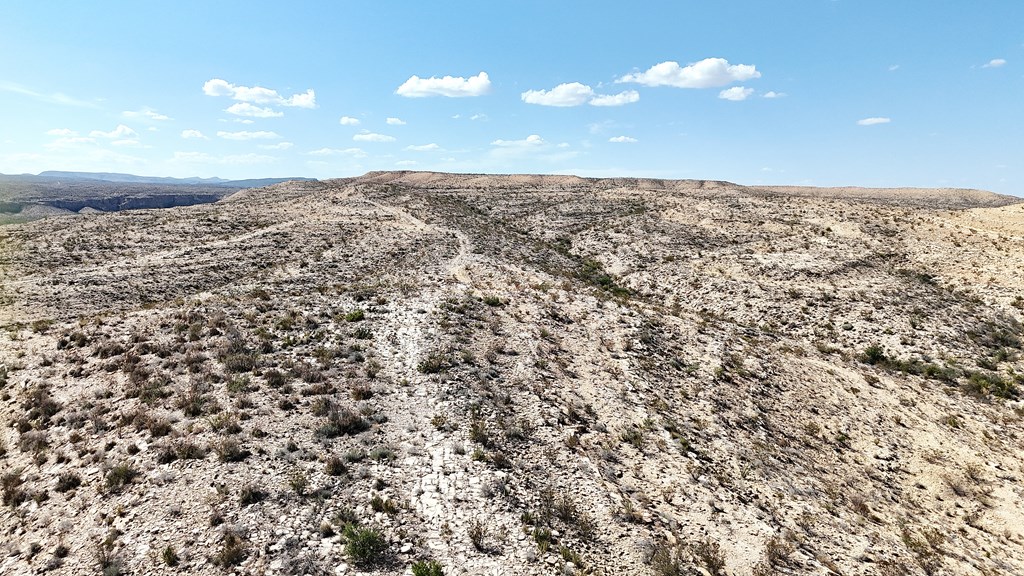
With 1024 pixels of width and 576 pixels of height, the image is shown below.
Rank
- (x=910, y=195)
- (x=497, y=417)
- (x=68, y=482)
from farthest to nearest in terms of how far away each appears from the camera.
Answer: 1. (x=910, y=195)
2. (x=497, y=417)
3. (x=68, y=482)

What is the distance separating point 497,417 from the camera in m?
→ 16.8

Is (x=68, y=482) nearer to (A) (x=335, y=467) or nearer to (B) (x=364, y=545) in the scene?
(A) (x=335, y=467)

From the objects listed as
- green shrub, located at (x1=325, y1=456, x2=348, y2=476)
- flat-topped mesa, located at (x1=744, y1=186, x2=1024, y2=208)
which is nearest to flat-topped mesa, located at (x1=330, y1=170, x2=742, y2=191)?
flat-topped mesa, located at (x1=744, y1=186, x2=1024, y2=208)

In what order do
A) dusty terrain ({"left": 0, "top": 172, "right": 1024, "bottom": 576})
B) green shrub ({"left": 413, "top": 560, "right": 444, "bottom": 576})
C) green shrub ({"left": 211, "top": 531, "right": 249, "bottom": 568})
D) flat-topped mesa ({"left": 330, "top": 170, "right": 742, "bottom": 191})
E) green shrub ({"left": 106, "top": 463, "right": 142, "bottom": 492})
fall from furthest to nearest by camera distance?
flat-topped mesa ({"left": 330, "top": 170, "right": 742, "bottom": 191})
green shrub ({"left": 106, "top": 463, "right": 142, "bottom": 492})
dusty terrain ({"left": 0, "top": 172, "right": 1024, "bottom": 576})
green shrub ({"left": 211, "top": 531, "right": 249, "bottom": 568})
green shrub ({"left": 413, "top": 560, "right": 444, "bottom": 576})

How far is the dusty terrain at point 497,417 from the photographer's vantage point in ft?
37.8

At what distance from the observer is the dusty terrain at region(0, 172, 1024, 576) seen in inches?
453

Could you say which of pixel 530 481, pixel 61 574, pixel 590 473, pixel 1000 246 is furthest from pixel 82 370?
pixel 1000 246

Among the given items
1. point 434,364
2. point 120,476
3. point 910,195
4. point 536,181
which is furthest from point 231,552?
point 910,195

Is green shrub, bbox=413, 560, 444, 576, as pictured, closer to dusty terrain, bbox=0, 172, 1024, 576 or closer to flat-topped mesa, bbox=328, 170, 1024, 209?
dusty terrain, bbox=0, 172, 1024, 576

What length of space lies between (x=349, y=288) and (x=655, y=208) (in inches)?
2120

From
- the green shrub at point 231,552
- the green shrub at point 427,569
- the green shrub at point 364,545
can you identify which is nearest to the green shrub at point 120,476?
the green shrub at point 231,552

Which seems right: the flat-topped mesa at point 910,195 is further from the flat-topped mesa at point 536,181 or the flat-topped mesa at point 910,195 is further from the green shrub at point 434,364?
the green shrub at point 434,364

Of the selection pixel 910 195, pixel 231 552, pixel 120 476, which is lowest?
pixel 231 552

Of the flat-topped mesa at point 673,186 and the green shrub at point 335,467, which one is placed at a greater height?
the flat-topped mesa at point 673,186
